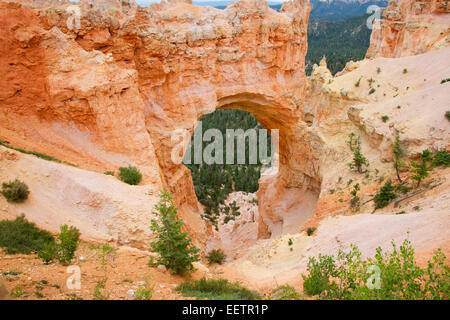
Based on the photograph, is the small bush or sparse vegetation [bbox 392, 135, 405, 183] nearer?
the small bush

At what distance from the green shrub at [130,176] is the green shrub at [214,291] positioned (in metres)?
6.11

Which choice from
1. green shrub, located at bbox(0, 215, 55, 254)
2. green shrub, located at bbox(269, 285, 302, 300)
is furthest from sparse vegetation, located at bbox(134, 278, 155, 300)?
green shrub, located at bbox(0, 215, 55, 254)

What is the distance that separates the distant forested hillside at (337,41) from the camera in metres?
77.0

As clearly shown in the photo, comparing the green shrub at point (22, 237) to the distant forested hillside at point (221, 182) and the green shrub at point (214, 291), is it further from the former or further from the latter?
the distant forested hillside at point (221, 182)

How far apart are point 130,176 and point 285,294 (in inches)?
325

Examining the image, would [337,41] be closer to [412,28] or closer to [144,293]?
[412,28]

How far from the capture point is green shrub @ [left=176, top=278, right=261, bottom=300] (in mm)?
7477

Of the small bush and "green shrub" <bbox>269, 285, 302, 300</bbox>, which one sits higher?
the small bush

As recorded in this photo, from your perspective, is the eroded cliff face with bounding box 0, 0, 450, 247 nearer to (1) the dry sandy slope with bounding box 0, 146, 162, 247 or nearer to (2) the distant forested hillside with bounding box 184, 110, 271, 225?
(1) the dry sandy slope with bounding box 0, 146, 162, 247

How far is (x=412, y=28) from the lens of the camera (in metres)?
30.7

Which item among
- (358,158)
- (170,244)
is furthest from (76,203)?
(358,158)

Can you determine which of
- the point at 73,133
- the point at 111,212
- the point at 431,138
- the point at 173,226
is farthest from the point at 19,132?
the point at 431,138

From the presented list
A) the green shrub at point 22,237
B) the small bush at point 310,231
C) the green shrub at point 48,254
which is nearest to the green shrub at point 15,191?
the green shrub at point 22,237

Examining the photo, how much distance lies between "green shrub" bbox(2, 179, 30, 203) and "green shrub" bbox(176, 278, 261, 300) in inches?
225
